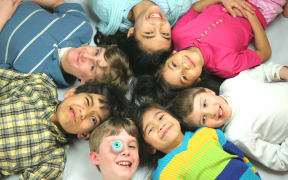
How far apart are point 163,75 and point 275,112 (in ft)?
1.61

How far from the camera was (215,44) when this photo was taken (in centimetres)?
126

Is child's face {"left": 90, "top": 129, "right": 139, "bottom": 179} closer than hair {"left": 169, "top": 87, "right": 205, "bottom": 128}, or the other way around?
child's face {"left": 90, "top": 129, "right": 139, "bottom": 179}

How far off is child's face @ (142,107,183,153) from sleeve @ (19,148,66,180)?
368 mm

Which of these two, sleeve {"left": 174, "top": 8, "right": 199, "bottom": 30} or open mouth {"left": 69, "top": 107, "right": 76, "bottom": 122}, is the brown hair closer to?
open mouth {"left": 69, "top": 107, "right": 76, "bottom": 122}

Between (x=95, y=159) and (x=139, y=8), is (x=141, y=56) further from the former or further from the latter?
(x=95, y=159)

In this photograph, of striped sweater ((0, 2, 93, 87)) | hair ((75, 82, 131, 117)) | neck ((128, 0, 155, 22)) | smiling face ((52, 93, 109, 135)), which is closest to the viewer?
smiling face ((52, 93, 109, 135))

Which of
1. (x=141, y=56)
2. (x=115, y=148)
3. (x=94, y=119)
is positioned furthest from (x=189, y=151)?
(x=141, y=56)

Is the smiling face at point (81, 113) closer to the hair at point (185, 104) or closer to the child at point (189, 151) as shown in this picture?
the child at point (189, 151)

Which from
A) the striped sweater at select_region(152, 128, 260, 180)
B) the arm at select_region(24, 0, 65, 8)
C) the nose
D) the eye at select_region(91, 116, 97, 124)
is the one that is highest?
the arm at select_region(24, 0, 65, 8)

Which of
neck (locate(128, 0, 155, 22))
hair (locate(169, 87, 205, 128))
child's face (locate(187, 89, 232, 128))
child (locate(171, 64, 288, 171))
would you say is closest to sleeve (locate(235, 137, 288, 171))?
child (locate(171, 64, 288, 171))

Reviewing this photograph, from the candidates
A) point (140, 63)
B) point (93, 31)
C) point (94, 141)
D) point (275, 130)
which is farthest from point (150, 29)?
point (275, 130)

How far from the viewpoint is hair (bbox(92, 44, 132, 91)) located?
1.22 meters

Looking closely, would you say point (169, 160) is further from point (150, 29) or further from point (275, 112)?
point (150, 29)

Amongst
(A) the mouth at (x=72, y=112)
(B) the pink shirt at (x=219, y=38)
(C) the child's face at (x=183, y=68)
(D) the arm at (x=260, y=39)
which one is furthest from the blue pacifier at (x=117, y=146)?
(D) the arm at (x=260, y=39)
